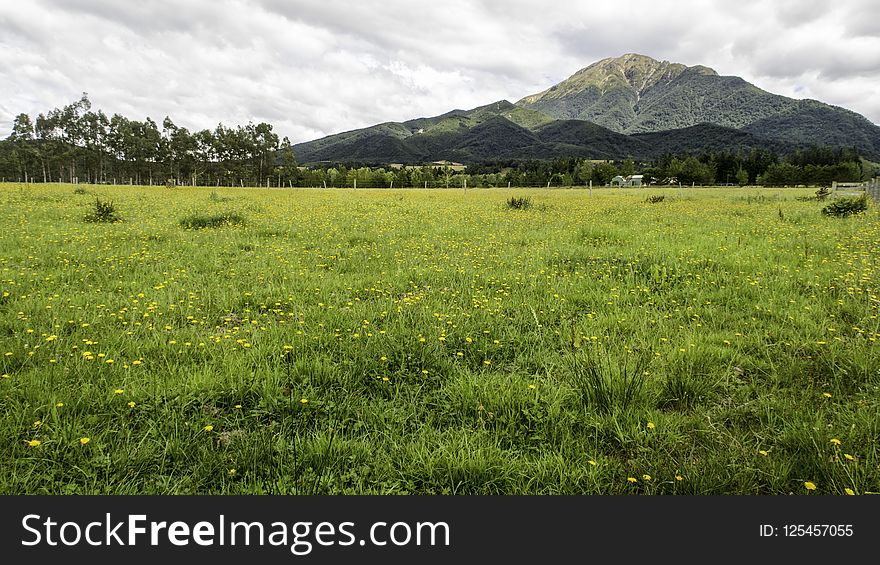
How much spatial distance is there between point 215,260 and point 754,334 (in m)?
9.57

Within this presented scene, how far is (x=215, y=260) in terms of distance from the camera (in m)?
9.23

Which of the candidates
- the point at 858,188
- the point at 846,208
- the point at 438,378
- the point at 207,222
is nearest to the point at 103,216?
the point at 207,222

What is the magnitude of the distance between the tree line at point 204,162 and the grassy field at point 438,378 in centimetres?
8360

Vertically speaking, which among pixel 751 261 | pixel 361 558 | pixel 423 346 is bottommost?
pixel 361 558

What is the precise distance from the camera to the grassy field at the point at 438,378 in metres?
2.90

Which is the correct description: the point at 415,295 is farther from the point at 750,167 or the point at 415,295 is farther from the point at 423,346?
the point at 750,167

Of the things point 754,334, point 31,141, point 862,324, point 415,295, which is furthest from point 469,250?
point 31,141

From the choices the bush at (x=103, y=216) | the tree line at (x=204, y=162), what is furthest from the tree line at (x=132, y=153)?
the bush at (x=103, y=216)

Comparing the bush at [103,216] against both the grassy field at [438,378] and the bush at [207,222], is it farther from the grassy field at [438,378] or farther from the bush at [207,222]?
the grassy field at [438,378]

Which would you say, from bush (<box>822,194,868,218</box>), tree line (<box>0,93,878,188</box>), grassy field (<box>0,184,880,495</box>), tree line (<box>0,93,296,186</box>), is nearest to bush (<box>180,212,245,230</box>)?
grassy field (<box>0,184,880,495</box>)

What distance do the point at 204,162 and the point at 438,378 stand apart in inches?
4810

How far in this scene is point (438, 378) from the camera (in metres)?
4.28

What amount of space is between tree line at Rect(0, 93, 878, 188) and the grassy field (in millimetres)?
83598

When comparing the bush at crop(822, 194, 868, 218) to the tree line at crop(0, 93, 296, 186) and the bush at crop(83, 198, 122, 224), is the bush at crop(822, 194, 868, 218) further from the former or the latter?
the tree line at crop(0, 93, 296, 186)
